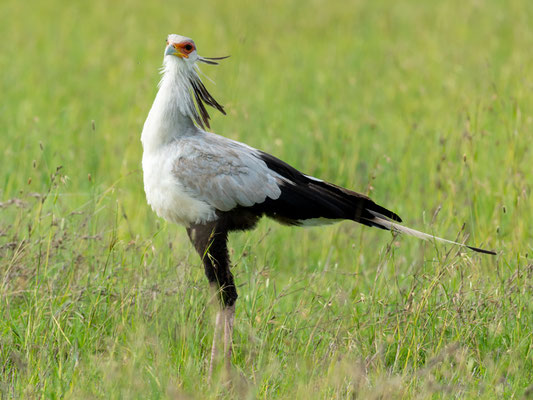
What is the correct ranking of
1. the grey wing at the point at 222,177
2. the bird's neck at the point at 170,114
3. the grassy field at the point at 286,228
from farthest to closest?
the bird's neck at the point at 170,114 → the grey wing at the point at 222,177 → the grassy field at the point at 286,228

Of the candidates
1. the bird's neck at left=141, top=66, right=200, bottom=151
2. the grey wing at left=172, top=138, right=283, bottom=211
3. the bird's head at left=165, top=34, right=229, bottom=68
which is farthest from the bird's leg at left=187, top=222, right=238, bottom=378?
the bird's head at left=165, top=34, right=229, bottom=68

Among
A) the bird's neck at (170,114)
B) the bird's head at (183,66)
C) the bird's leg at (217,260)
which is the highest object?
the bird's head at (183,66)

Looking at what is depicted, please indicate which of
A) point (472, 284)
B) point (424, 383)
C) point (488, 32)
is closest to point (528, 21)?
point (488, 32)

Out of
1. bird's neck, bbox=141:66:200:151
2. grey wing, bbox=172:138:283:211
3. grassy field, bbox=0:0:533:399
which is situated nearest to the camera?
grassy field, bbox=0:0:533:399

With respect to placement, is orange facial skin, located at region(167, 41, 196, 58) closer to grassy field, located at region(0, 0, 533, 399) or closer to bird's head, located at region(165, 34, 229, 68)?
bird's head, located at region(165, 34, 229, 68)

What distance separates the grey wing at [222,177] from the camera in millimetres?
3861

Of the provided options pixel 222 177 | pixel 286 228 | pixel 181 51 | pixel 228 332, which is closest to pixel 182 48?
pixel 181 51

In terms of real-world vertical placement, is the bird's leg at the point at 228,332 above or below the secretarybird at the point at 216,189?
below

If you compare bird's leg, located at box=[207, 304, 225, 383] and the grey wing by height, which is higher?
the grey wing

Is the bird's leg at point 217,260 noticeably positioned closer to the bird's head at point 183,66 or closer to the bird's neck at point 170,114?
the bird's neck at point 170,114

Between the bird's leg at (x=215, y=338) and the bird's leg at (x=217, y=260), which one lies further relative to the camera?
the bird's leg at (x=217, y=260)

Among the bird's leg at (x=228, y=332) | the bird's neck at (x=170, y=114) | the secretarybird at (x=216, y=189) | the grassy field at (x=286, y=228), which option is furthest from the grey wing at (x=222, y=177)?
A: the bird's leg at (x=228, y=332)

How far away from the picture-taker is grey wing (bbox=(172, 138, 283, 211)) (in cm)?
386

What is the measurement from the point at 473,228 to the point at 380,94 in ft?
12.1
